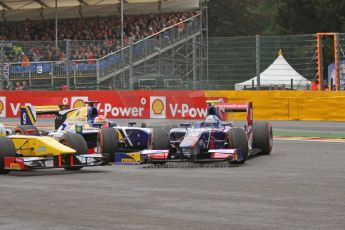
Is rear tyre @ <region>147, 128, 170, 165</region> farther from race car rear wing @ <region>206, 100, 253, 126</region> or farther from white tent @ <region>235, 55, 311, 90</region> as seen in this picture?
white tent @ <region>235, 55, 311, 90</region>

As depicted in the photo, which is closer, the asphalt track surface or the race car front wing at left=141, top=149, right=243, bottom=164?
the asphalt track surface

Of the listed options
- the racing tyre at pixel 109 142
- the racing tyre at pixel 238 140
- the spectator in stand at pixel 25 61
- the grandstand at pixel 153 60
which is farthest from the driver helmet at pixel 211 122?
the spectator in stand at pixel 25 61

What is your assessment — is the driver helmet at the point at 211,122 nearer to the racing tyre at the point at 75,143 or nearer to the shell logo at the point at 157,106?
the racing tyre at the point at 75,143

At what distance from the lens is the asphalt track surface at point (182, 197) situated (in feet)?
27.9

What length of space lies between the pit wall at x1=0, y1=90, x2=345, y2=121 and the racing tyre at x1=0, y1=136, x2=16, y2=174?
556 inches

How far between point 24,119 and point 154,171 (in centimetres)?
440

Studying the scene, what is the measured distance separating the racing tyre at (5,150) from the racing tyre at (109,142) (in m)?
2.40

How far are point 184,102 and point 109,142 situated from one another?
41.7ft

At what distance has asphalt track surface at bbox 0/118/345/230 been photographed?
8.51 m

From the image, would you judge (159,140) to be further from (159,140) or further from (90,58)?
(90,58)

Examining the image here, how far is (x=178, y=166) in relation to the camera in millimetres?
14875

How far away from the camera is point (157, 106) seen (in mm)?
28844

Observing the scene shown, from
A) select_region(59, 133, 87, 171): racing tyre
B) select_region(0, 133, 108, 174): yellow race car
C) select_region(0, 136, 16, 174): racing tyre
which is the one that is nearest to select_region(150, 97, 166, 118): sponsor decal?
select_region(59, 133, 87, 171): racing tyre

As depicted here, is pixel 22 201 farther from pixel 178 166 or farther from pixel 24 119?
pixel 24 119
